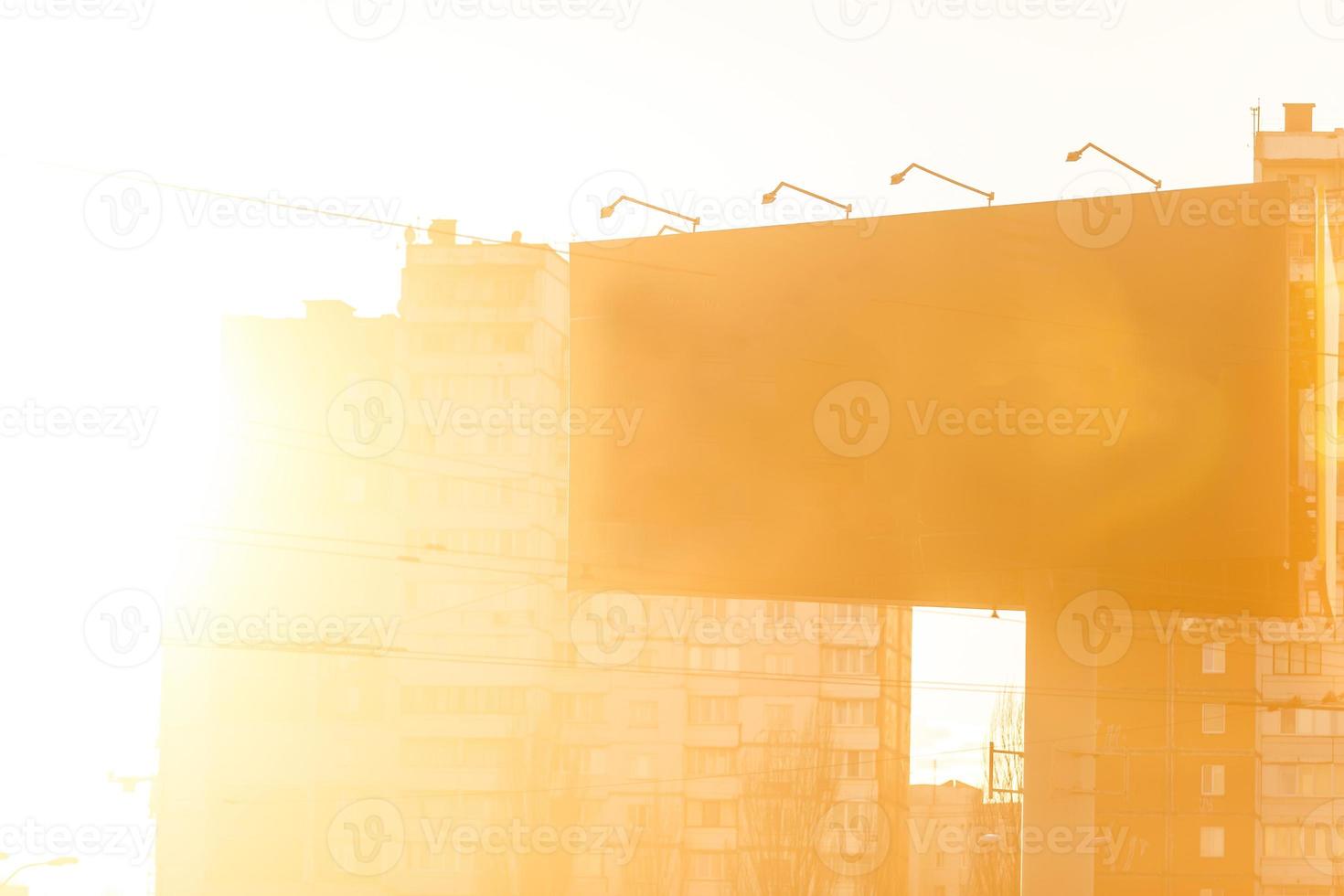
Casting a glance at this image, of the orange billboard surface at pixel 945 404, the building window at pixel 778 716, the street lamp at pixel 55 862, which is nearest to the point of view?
the orange billboard surface at pixel 945 404

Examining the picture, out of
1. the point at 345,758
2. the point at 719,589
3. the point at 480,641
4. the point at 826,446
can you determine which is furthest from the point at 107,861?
the point at 826,446

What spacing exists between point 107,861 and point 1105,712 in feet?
89.4

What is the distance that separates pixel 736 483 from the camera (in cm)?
2011

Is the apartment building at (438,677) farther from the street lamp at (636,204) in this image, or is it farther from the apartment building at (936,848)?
the street lamp at (636,204)

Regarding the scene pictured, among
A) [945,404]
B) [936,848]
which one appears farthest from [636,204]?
[936,848]


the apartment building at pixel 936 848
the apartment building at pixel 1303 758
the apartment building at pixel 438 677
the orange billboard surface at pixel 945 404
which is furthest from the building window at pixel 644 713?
the orange billboard surface at pixel 945 404

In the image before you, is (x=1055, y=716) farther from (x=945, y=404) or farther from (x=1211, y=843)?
(x=1211, y=843)

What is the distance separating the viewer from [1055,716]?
59.5 feet

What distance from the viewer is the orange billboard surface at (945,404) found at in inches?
654

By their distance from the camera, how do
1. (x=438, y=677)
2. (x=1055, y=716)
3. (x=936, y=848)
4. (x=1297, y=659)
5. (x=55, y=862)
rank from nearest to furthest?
(x=1055, y=716) < (x=55, y=862) < (x=1297, y=659) < (x=438, y=677) < (x=936, y=848)

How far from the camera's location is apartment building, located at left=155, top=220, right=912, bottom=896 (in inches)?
1684

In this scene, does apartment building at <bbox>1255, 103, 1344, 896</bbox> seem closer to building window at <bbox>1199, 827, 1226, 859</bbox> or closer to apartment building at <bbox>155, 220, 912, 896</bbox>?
building window at <bbox>1199, 827, 1226, 859</bbox>

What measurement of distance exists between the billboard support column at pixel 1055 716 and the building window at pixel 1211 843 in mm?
23625

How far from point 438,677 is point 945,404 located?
2865cm
